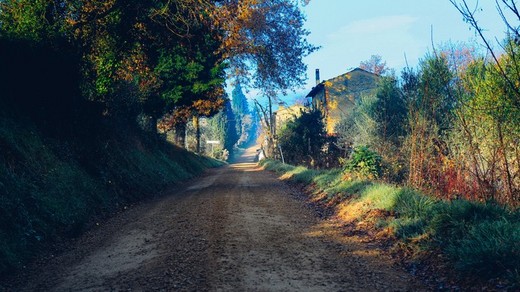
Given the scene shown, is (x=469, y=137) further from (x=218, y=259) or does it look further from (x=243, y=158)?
(x=243, y=158)

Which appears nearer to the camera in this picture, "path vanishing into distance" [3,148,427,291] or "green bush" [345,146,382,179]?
"path vanishing into distance" [3,148,427,291]

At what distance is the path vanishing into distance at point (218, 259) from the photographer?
446 cm

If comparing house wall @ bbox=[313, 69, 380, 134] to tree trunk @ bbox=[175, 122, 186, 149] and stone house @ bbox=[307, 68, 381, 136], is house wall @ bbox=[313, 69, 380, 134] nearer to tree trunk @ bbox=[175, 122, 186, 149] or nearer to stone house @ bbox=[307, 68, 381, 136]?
stone house @ bbox=[307, 68, 381, 136]

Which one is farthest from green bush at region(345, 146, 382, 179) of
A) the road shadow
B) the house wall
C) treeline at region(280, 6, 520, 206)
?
the road shadow

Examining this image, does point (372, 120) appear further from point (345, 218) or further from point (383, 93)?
point (345, 218)

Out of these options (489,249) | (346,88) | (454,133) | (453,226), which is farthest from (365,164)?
(346,88)

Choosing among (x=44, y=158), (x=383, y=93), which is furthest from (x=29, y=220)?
(x=383, y=93)

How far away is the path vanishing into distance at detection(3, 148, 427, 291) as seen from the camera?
14.6 ft

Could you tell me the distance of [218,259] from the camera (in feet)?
17.3

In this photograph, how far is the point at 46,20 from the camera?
10.7m

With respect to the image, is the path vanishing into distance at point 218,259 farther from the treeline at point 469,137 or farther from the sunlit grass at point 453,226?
the treeline at point 469,137

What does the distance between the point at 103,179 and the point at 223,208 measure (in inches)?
172

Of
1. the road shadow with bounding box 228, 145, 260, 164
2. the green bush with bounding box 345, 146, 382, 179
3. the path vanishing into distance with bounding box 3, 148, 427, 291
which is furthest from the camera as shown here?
the road shadow with bounding box 228, 145, 260, 164

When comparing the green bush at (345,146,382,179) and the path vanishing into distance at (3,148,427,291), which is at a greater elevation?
the green bush at (345,146,382,179)
